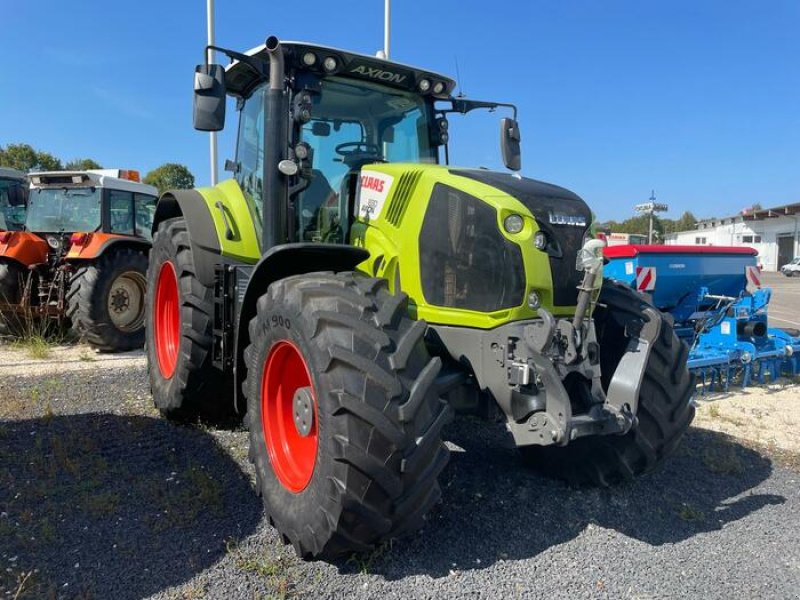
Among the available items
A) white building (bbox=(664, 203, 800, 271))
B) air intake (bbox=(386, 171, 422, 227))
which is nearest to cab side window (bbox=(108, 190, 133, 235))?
air intake (bbox=(386, 171, 422, 227))

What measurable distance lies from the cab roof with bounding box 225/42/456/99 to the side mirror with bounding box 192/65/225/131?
0.44 meters

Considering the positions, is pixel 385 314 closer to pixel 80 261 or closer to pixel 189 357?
pixel 189 357

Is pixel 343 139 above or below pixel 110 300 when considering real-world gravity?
above

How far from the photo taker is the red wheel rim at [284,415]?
3.06m

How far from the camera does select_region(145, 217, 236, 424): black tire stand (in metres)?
4.20

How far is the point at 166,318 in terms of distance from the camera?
5215 millimetres

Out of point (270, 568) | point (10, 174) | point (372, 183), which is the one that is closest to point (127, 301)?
point (10, 174)

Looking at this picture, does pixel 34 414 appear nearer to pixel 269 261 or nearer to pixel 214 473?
pixel 214 473

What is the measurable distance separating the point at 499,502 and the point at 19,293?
7382 mm

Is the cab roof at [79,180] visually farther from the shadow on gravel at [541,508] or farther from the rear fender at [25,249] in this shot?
the shadow on gravel at [541,508]

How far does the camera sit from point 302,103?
3680 millimetres

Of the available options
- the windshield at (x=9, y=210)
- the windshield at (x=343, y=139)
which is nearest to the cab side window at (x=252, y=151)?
the windshield at (x=343, y=139)

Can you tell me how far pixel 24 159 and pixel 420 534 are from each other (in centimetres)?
4025

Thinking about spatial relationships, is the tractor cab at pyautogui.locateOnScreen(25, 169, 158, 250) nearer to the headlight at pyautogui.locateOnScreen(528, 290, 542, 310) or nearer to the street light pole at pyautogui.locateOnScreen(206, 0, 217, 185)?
the street light pole at pyautogui.locateOnScreen(206, 0, 217, 185)
